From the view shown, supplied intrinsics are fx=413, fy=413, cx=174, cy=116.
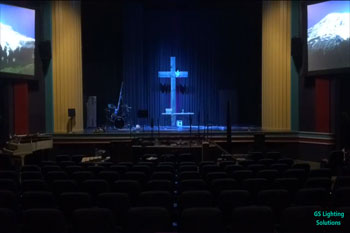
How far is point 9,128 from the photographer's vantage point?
15.8 m

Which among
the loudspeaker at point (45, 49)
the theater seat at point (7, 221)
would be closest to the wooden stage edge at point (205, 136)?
the loudspeaker at point (45, 49)

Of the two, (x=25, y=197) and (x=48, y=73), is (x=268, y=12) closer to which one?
(x=48, y=73)

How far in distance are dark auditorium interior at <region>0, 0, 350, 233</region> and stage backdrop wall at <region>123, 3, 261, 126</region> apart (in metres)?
0.06

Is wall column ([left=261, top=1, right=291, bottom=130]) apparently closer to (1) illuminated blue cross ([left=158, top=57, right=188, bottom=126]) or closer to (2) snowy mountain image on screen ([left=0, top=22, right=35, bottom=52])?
(1) illuminated blue cross ([left=158, top=57, right=188, bottom=126])

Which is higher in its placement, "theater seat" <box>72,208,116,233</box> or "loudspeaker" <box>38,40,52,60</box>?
"loudspeaker" <box>38,40,52,60</box>

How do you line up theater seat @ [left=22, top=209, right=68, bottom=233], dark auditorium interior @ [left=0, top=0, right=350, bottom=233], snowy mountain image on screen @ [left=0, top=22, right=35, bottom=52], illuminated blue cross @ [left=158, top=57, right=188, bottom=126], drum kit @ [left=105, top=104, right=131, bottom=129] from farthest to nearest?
illuminated blue cross @ [left=158, top=57, right=188, bottom=126] → drum kit @ [left=105, top=104, right=131, bottom=129] → snowy mountain image on screen @ [left=0, top=22, right=35, bottom=52] → dark auditorium interior @ [left=0, top=0, right=350, bottom=233] → theater seat @ [left=22, top=209, right=68, bottom=233]

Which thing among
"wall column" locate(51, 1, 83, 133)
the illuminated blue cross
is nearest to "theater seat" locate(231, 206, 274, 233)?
"wall column" locate(51, 1, 83, 133)

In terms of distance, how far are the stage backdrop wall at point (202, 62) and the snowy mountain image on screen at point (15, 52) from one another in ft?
19.3

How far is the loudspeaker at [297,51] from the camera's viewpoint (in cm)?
1619

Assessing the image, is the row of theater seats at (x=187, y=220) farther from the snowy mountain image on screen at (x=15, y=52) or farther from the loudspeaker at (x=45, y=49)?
the loudspeaker at (x=45, y=49)

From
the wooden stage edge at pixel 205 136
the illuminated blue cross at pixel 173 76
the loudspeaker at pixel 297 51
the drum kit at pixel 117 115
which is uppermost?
the loudspeaker at pixel 297 51

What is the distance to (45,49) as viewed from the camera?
1656 centimetres

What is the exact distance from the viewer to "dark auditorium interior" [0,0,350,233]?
592cm

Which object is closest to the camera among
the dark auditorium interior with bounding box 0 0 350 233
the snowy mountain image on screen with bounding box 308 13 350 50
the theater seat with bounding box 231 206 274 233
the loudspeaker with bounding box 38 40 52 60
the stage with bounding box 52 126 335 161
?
the theater seat with bounding box 231 206 274 233
